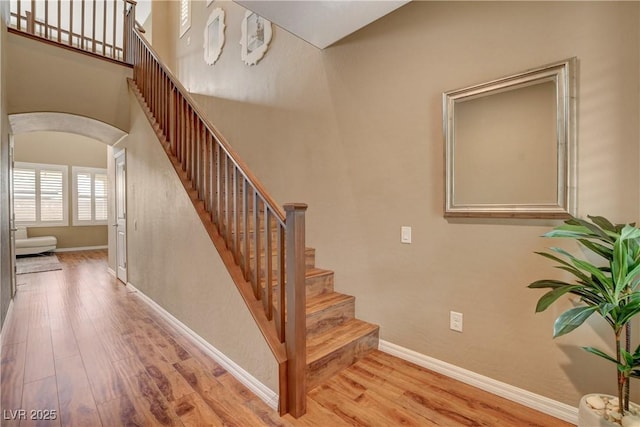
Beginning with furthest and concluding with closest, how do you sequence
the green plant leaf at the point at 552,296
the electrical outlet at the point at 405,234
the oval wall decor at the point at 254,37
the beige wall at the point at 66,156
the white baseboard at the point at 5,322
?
1. the beige wall at the point at 66,156
2. the oval wall decor at the point at 254,37
3. the white baseboard at the point at 5,322
4. the electrical outlet at the point at 405,234
5. the green plant leaf at the point at 552,296

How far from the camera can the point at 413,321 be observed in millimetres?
2213

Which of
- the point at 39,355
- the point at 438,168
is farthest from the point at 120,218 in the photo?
the point at 438,168

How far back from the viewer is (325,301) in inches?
96.9

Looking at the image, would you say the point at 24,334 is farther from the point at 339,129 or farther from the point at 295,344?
the point at 339,129

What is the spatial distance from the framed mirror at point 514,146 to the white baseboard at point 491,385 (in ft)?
3.45

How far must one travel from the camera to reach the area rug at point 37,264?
17.7 ft

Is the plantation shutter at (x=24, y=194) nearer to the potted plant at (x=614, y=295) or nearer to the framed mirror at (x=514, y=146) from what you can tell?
the framed mirror at (x=514, y=146)

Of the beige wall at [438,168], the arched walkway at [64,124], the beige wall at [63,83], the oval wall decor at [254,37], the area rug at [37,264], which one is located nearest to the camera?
the beige wall at [438,168]

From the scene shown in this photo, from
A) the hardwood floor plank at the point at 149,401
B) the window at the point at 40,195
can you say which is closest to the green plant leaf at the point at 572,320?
the hardwood floor plank at the point at 149,401

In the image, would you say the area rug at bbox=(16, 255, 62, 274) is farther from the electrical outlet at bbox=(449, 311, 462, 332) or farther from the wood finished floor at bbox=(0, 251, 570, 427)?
the electrical outlet at bbox=(449, 311, 462, 332)

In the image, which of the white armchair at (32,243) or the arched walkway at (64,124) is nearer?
the arched walkway at (64,124)

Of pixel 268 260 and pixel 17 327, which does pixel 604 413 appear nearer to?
pixel 268 260

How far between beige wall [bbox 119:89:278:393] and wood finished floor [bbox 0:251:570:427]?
0.71 feet

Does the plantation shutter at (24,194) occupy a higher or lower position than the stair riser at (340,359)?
higher
